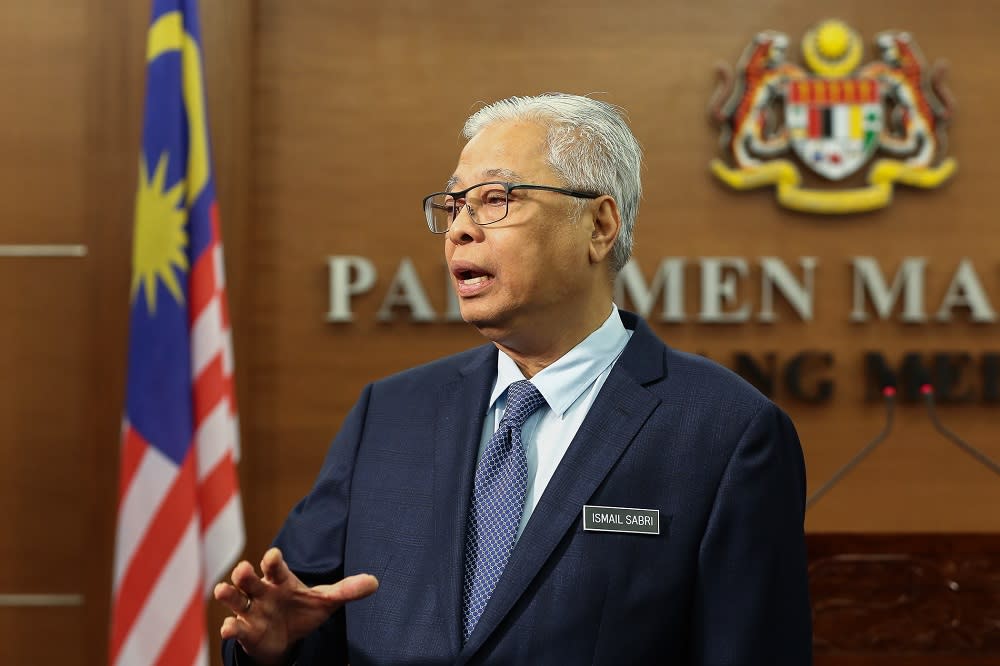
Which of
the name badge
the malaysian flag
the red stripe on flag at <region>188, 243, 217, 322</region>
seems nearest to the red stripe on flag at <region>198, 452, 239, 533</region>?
the malaysian flag

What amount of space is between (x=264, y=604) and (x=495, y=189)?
673 mm

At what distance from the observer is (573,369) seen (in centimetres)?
165

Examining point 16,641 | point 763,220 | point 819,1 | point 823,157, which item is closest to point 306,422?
point 16,641

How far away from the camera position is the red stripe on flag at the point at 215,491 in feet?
10.9

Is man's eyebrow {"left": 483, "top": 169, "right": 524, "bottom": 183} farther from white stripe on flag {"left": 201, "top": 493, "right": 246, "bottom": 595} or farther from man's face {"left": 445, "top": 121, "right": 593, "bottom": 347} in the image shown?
white stripe on flag {"left": 201, "top": 493, "right": 246, "bottom": 595}

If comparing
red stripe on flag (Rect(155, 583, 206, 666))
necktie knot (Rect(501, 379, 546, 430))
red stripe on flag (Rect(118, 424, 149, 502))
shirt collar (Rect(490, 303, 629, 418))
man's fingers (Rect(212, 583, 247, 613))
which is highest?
shirt collar (Rect(490, 303, 629, 418))

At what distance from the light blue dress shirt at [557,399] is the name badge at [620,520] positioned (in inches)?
4.2

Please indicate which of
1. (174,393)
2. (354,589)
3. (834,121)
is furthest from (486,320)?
(834,121)

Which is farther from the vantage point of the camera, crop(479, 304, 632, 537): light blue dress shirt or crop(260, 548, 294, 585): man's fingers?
crop(479, 304, 632, 537): light blue dress shirt

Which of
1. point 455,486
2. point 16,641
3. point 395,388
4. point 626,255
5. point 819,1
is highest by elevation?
point 819,1

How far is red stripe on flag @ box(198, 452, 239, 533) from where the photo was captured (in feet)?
10.9

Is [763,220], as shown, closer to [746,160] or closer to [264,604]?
[746,160]

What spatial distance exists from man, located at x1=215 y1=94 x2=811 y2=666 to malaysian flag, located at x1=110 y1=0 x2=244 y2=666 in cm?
166

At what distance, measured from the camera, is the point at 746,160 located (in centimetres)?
410
